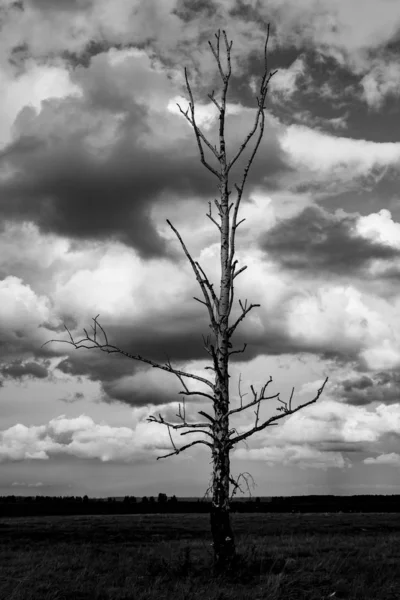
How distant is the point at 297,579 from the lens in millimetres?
10992

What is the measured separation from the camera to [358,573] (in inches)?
492

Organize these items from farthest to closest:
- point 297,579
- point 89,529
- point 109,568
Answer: point 89,529
point 109,568
point 297,579

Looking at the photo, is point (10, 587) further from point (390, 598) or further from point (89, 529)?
point (89, 529)

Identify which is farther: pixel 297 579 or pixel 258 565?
pixel 258 565

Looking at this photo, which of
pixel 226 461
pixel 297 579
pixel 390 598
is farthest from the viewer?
pixel 226 461

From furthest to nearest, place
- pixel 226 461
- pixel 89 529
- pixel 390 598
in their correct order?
pixel 89 529
pixel 226 461
pixel 390 598

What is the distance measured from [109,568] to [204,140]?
10.3m

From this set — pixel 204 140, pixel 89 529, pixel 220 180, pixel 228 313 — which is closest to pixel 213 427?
pixel 228 313

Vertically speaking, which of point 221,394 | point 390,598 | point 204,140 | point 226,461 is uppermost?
point 204,140

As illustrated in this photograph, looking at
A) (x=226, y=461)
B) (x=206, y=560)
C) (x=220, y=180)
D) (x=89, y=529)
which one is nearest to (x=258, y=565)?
(x=206, y=560)

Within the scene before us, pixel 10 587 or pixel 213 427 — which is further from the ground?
pixel 213 427

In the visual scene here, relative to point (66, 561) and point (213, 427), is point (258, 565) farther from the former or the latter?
point (66, 561)

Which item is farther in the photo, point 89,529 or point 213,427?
point 89,529

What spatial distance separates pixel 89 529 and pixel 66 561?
70.7ft
